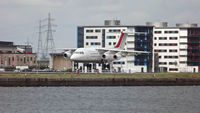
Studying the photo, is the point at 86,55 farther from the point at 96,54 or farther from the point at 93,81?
the point at 93,81

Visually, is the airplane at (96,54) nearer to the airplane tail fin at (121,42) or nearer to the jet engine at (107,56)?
the jet engine at (107,56)

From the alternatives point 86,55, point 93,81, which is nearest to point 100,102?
point 93,81

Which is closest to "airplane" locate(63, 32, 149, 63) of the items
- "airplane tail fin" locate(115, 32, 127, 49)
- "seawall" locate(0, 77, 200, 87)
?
"airplane tail fin" locate(115, 32, 127, 49)

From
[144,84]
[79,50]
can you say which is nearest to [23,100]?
[144,84]

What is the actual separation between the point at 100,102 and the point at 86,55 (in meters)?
→ 54.0

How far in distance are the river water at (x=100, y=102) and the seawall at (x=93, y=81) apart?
243cm

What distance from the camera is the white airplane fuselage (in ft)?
427

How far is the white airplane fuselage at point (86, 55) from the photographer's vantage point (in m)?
130

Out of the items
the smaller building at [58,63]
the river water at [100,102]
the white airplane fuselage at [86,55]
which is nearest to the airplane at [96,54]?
the white airplane fuselage at [86,55]

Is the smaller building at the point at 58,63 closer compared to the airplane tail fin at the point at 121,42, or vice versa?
the airplane tail fin at the point at 121,42

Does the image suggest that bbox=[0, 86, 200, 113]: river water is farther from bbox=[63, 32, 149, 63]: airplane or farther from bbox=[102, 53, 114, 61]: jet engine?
bbox=[102, 53, 114, 61]: jet engine

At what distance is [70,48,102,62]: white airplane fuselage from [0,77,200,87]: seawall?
91.3 ft

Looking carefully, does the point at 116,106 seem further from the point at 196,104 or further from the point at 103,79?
the point at 103,79

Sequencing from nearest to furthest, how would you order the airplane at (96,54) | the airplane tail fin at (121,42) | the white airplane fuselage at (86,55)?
the white airplane fuselage at (86,55) → the airplane at (96,54) → the airplane tail fin at (121,42)
